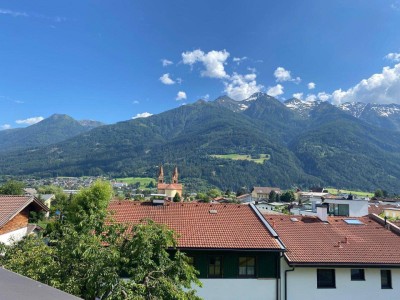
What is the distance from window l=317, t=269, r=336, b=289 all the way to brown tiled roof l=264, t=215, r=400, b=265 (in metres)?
0.73

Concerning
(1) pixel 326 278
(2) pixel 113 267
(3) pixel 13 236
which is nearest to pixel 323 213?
(1) pixel 326 278

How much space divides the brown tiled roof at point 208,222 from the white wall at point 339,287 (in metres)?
2.22

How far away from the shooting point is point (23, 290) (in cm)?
206

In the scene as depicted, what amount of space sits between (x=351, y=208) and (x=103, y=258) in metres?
35.3

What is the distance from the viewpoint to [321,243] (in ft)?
58.1

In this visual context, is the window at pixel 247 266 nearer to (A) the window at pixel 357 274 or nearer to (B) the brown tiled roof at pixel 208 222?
(B) the brown tiled roof at pixel 208 222

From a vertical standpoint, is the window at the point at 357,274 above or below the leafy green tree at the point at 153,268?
below

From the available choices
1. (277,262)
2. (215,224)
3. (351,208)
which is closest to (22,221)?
(215,224)

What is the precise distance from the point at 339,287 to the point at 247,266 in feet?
16.1

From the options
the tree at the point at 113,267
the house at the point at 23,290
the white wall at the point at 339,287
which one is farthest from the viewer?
the white wall at the point at 339,287

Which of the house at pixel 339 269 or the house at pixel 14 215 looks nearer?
the house at pixel 339 269

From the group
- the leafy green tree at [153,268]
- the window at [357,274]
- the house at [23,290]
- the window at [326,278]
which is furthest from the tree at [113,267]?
the window at [357,274]

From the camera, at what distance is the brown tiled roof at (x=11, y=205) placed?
16356 millimetres

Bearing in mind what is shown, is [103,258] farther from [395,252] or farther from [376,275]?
[395,252]
